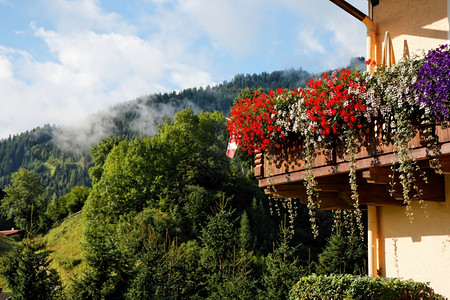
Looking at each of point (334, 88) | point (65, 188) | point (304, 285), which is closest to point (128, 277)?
point (304, 285)

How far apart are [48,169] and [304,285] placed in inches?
7892

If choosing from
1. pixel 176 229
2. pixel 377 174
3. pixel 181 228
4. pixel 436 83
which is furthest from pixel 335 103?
pixel 181 228

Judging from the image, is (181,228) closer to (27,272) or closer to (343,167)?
(27,272)

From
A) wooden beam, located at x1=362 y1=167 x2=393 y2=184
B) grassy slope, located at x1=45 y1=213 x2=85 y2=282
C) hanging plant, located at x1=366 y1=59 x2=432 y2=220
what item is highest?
hanging plant, located at x1=366 y1=59 x2=432 y2=220

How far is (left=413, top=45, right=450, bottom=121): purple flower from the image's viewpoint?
5242 millimetres

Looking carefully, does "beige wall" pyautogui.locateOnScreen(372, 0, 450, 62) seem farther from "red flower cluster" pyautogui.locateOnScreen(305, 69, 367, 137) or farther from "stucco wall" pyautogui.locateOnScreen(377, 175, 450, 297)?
"stucco wall" pyautogui.locateOnScreen(377, 175, 450, 297)

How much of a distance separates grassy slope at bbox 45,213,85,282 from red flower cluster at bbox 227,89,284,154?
3480 centimetres

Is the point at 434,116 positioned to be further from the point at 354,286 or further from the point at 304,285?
the point at 304,285

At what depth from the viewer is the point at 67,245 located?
5209cm

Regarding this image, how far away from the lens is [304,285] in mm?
8094

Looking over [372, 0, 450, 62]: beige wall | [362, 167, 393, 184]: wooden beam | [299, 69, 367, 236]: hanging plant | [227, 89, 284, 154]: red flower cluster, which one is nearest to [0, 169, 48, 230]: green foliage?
[227, 89, 284, 154]: red flower cluster

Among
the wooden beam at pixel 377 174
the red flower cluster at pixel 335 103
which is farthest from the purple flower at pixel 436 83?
the wooden beam at pixel 377 174

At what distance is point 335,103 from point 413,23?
7.99 ft

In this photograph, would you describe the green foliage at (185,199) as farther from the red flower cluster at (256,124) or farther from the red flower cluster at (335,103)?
the red flower cluster at (335,103)
